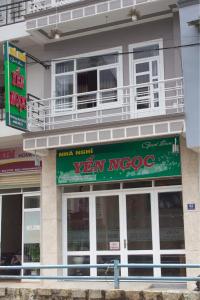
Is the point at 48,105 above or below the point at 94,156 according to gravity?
above

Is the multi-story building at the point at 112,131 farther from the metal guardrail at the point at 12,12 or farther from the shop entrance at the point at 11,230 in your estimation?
→ the shop entrance at the point at 11,230

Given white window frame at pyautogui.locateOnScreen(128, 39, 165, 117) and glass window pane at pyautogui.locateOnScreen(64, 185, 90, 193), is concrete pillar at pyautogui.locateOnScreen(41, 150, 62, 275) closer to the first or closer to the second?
glass window pane at pyautogui.locateOnScreen(64, 185, 90, 193)

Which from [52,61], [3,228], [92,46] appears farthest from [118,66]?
[3,228]

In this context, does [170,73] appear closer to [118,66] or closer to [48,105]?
[118,66]

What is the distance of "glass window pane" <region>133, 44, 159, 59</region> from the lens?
14.1 metres

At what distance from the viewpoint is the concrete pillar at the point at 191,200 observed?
12617mm

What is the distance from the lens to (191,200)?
42.3ft

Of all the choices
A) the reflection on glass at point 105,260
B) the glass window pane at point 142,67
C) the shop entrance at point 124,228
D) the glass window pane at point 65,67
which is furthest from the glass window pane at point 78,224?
the glass window pane at point 142,67

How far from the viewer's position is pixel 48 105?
598 inches

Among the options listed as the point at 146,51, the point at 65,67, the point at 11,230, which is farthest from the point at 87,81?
the point at 11,230

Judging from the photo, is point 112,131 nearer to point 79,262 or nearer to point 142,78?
point 142,78

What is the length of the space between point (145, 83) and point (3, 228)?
22.9 feet

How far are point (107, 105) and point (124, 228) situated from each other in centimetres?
355

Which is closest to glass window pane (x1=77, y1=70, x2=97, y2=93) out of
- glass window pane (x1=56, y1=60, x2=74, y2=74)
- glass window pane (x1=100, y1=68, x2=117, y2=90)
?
glass window pane (x1=100, y1=68, x2=117, y2=90)
